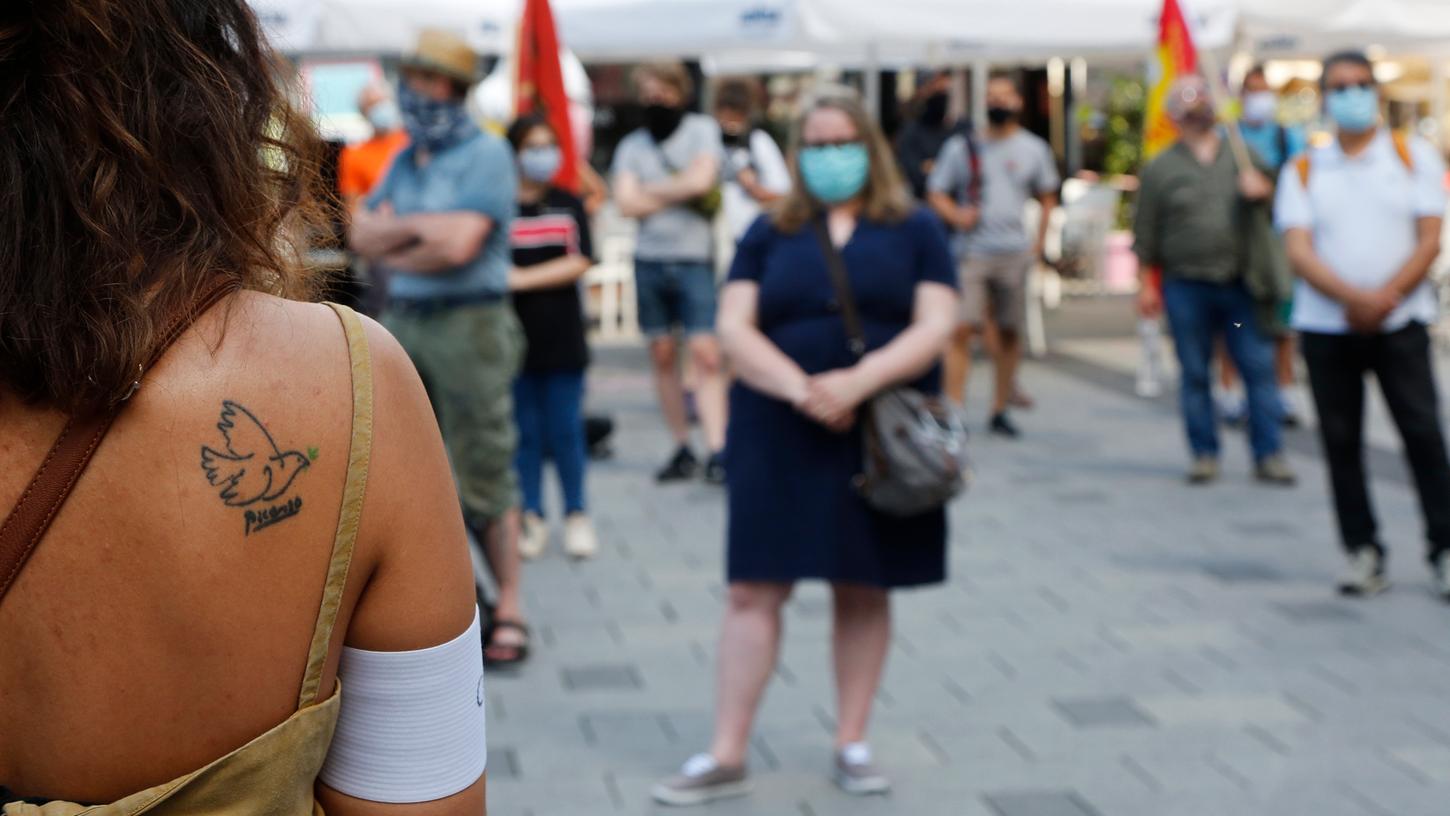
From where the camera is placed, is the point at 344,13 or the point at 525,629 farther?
the point at 344,13

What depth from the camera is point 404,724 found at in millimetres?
1574

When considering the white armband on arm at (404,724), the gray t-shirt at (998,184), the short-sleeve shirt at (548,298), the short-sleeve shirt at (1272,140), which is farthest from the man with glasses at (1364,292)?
the white armband on arm at (404,724)

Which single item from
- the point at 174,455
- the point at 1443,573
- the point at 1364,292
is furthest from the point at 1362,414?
the point at 174,455

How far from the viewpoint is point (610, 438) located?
1083cm

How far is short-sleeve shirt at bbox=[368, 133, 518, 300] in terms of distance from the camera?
19.0 ft

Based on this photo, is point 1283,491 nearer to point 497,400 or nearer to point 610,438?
point 610,438

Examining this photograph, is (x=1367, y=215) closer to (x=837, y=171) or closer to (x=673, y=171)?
(x=837, y=171)

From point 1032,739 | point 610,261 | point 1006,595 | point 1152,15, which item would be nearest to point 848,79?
point 610,261

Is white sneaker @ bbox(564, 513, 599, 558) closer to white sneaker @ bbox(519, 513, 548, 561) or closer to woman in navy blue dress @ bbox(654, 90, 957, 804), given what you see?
white sneaker @ bbox(519, 513, 548, 561)

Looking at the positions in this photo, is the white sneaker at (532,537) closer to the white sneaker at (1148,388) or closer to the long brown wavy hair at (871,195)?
the long brown wavy hair at (871,195)

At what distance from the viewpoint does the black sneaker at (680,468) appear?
9.46m

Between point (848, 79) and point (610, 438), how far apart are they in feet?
38.9

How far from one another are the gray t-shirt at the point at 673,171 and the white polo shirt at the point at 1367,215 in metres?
3.25
